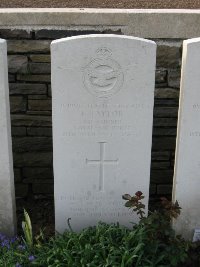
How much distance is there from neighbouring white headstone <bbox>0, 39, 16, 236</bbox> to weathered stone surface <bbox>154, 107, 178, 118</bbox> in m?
1.30

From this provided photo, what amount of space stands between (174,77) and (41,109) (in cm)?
112

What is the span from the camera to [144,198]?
352 centimetres

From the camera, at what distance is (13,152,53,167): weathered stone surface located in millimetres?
4180

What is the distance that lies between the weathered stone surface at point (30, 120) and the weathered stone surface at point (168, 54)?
1.04 meters

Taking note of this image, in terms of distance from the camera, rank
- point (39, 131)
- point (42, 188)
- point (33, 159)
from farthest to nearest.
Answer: point (42, 188)
point (33, 159)
point (39, 131)

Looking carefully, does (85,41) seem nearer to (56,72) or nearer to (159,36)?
(56,72)

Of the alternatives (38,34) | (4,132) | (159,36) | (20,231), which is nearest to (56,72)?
(4,132)

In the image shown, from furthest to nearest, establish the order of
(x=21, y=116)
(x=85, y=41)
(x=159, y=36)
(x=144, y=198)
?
1. (x=21, y=116)
2. (x=159, y=36)
3. (x=144, y=198)
4. (x=85, y=41)

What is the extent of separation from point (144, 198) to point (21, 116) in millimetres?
1266

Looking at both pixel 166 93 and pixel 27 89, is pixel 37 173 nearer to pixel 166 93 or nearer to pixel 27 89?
pixel 27 89

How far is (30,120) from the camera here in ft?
13.3

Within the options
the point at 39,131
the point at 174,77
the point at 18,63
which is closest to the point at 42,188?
the point at 39,131

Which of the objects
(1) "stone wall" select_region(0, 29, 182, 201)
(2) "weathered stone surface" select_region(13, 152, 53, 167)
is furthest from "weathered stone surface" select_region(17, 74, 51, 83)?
(2) "weathered stone surface" select_region(13, 152, 53, 167)

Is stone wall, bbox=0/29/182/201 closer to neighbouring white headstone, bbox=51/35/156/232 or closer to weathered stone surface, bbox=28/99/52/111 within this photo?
weathered stone surface, bbox=28/99/52/111
